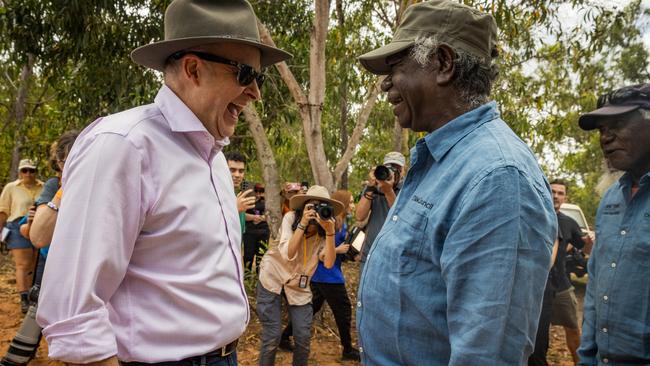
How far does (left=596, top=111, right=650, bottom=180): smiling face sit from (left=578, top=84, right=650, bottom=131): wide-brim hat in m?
0.02

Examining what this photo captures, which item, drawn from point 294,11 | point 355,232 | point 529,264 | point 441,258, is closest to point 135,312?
point 441,258

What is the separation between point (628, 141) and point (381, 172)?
2.57 meters

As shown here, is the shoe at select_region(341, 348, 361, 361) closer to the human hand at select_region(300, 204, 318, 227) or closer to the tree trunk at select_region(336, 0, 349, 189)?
the human hand at select_region(300, 204, 318, 227)

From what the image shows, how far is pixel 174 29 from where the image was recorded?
5.74 feet

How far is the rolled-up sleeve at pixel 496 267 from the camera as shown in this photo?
1.19 metres

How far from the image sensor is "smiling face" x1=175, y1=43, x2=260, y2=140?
1.74m

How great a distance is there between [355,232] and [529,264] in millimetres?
4175

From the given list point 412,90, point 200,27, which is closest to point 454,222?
point 412,90

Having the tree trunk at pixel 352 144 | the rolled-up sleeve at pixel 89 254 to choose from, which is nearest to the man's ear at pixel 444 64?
the rolled-up sleeve at pixel 89 254

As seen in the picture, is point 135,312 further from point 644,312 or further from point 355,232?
point 355,232

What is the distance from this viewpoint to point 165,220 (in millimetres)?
1527

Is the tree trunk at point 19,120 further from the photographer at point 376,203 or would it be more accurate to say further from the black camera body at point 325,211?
the black camera body at point 325,211

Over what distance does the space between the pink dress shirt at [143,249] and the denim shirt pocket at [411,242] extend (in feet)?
2.00

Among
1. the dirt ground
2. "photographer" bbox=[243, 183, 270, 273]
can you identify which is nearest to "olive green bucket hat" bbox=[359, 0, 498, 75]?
the dirt ground
